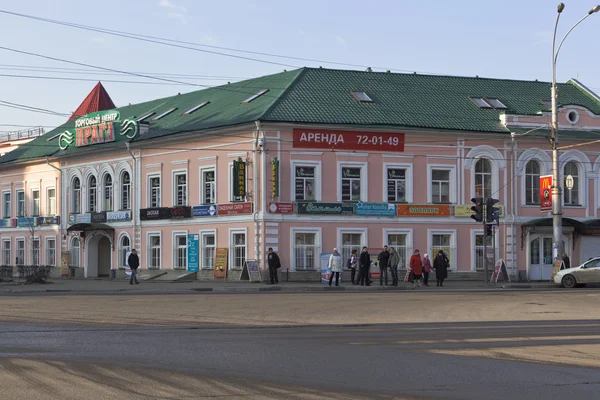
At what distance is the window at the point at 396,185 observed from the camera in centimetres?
4453

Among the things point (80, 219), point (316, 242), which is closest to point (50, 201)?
point (80, 219)

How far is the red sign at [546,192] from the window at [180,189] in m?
17.6

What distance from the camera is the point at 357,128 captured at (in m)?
43.8

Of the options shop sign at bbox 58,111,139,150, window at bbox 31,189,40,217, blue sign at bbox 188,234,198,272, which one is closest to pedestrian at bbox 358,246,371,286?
blue sign at bbox 188,234,198,272

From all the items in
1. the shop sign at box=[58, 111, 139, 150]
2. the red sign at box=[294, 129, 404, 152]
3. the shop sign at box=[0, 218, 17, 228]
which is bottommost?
the shop sign at box=[0, 218, 17, 228]

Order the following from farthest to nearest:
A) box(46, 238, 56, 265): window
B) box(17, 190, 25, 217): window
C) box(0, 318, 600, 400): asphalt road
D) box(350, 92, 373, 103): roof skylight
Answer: box(17, 190, 25, 217): window < box(46, 238, 56, 265): window < box(350, 92, 373, 103): roof skylight < box(0, 318, 600, 400): asphalt road

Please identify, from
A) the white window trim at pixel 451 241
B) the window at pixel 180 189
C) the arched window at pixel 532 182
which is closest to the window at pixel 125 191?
the window at pixel 180 189

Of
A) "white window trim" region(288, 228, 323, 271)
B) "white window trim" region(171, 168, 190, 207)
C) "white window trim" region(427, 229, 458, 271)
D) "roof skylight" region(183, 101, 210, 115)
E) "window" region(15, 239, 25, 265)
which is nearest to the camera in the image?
"white window trim" region(288, 228, 323, 271)

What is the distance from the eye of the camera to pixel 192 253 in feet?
152

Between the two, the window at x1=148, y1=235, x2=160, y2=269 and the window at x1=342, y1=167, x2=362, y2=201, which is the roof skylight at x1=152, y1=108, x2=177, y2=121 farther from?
the window at x1=342, y1=167, x2=362, y2=201

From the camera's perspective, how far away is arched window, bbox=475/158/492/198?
150 ft

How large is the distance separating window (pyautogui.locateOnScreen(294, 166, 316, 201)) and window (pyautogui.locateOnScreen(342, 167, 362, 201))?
154 centimetres

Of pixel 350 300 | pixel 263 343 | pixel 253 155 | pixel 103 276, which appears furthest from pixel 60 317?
pixel 103 276

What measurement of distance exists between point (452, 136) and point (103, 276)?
22012 mm
